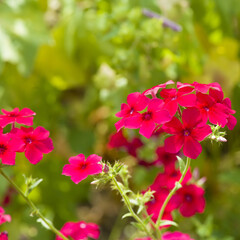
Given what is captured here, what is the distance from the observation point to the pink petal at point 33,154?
2.09ft

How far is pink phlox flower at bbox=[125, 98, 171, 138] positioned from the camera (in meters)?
0.61

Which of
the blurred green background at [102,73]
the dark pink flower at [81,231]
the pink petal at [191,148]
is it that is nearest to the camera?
the pink petal at [191,148]

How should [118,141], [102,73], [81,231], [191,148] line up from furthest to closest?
[102,73]
[118,141]
[81,231]
[191,148]

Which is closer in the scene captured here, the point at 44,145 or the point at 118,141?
the point at 44,145

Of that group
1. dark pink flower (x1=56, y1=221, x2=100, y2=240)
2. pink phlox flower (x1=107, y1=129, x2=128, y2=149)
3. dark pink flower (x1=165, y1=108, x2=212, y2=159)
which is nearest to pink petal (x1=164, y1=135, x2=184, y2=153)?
dark pink flower (x1=165, y1=108, x2=212, y2=159)

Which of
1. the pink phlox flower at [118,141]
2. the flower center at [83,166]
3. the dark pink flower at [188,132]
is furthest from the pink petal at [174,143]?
the pink phlox flower at [118,141]

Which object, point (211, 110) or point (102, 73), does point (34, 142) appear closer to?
point (211, 110)

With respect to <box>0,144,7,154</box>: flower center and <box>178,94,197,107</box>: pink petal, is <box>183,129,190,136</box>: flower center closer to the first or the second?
<box>178,94,197,107</box>: pink petal

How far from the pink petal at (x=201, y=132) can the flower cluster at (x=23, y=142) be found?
196 millimetres

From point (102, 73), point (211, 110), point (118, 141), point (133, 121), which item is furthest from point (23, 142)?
point (102, 73)

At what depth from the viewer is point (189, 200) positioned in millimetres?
808

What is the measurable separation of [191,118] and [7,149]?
0.25 m

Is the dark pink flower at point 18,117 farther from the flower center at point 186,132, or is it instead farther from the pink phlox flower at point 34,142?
the flower center at point 186,132

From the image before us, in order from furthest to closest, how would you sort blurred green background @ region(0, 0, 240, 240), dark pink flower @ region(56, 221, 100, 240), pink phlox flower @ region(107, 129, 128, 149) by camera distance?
blurred green background @ region(0, 0, 240, 240) → pink phlox flower @ region(107, 129, 128, 149) → dark pink flower @ region(56, 221, 100, 240)
